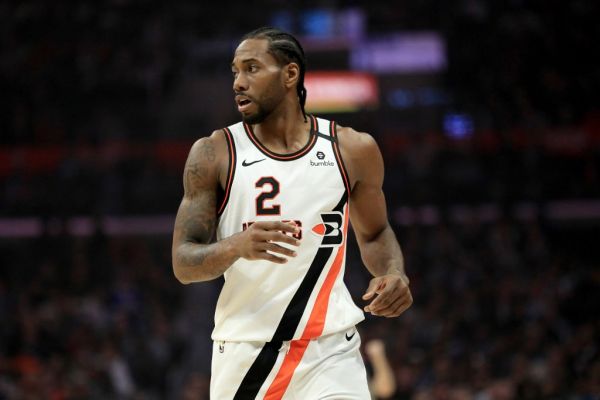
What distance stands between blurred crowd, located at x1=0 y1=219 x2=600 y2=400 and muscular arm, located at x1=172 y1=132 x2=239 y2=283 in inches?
277

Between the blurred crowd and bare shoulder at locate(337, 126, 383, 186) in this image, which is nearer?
bare shoulder at locate(337, 126, 383, 186)

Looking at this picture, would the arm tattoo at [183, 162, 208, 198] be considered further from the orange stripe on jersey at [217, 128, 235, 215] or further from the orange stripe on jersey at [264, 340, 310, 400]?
the orange stripe on jersey at [264, 340, 310, 400]

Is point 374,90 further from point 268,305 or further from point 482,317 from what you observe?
point 268,305

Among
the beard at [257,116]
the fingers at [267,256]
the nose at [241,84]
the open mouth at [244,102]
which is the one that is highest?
the nose at [241,84]

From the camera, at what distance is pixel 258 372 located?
174 inches

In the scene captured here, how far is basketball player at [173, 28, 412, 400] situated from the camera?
443 cm

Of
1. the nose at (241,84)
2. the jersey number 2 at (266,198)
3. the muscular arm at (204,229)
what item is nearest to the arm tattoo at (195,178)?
the muscular arm at (204,229)

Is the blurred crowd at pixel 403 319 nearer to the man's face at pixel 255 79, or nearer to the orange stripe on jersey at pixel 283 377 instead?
the orange stripe on jersey at pixel 283 377

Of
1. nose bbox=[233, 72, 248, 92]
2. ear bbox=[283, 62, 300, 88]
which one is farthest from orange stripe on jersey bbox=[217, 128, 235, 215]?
ear bbox=[283, 62, 300, 88]

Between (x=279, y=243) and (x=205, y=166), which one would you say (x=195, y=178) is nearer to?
(x=205, y=166)

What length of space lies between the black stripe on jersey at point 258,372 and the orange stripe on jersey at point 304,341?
51mm

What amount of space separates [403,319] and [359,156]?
8.83 m

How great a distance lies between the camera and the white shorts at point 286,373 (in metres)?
4.42

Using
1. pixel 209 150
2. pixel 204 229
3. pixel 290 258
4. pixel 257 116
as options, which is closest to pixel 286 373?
pixel 290 258
